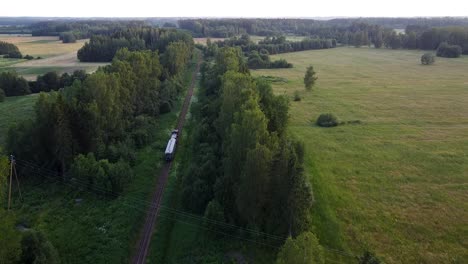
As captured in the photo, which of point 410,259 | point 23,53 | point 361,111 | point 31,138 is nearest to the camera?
point 410,259

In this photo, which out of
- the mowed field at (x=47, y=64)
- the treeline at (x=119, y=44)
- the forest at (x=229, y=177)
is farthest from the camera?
the treeline at (x=119, y=44)

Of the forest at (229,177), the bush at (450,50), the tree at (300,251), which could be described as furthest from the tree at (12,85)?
the bush at (450,50)

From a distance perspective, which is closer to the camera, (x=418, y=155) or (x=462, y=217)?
(x=462, y=217)

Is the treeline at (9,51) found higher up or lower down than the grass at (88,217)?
higher up

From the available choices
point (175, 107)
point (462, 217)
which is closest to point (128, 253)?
point (462, 217)

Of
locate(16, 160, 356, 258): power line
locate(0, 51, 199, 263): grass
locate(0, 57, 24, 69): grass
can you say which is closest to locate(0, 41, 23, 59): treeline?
locate(0, 57, 24, 69): grass

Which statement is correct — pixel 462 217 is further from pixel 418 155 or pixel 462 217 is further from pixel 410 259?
pixel 418 155

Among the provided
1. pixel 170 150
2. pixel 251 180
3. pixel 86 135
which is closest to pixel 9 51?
pixel 86 135

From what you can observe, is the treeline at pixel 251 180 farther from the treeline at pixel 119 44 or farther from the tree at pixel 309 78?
the treeline at pixel 119 44
